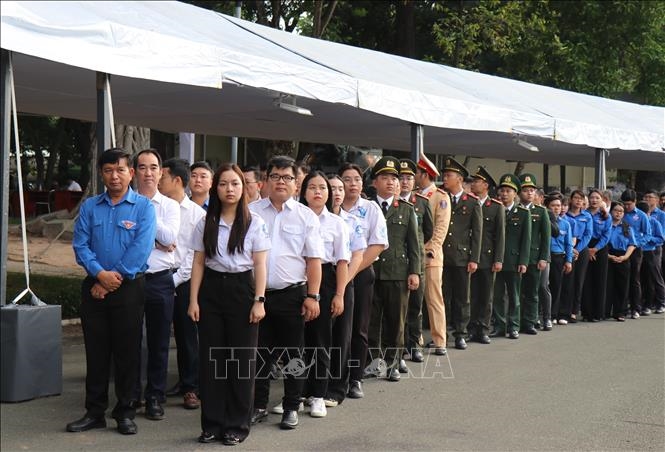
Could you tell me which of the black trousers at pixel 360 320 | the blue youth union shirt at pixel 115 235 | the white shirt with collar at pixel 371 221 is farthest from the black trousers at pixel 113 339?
the white shirt with collar at pixel 371 221

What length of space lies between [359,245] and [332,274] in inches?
17.8

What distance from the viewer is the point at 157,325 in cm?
664

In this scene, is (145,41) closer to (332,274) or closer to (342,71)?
(332,274)

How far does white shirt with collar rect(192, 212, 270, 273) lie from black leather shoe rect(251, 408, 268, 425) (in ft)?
4.07

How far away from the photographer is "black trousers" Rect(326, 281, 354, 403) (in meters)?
7.08

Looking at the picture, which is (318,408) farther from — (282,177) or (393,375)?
(282,177)

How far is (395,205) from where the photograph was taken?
855 cm

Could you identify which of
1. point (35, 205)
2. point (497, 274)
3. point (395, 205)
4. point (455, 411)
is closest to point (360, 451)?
point (455, 411)

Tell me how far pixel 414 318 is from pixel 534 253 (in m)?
3.12

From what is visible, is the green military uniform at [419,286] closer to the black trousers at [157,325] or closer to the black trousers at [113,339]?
the black trousers at [157,325]

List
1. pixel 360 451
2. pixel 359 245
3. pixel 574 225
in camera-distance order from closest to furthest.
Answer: pixel 360 451, pixel 359 245, pixel 574 225

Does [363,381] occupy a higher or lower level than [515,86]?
lower

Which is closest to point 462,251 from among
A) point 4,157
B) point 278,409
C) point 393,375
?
point 393,375

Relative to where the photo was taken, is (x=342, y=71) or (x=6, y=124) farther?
(x=342, y=71)
